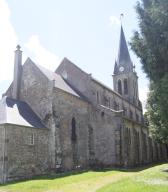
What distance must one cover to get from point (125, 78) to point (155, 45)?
3765 centimetres

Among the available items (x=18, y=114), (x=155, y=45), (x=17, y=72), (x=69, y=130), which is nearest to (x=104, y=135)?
(x=69, y=130)

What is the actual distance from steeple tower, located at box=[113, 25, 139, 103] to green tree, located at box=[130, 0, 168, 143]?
116 feet

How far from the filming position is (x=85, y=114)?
34875mm

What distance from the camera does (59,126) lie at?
97.2 ft

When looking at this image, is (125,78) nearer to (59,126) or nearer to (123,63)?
(123,63)

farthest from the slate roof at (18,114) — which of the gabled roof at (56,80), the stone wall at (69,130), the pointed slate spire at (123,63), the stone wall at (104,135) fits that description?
the pointed slate spire at (123,63)

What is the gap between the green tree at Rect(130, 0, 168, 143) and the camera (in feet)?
65.2

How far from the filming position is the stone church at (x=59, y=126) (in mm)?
25438

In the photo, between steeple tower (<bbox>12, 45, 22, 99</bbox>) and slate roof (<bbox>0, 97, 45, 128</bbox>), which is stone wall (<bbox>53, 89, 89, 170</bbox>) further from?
steeple tower (<bbox>12, 45, 22, 99</bbox>)

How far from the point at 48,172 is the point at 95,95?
1401 cm

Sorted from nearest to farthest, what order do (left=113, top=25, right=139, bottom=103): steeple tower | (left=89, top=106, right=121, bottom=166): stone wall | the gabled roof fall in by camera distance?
the gabled roof → (left=89, top=106, right=121, bottom=166): stone wall → (left=113, top=25, right=139, bottom=103): steeple tower

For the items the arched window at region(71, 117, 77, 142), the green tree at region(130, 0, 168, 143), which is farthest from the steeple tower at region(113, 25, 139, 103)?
the green tree at region(130, 0, 168, 143)

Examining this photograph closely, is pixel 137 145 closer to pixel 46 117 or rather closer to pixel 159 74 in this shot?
pixel 46 117

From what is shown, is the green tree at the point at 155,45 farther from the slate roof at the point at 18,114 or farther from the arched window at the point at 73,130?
the arched window at the point at 73,130
